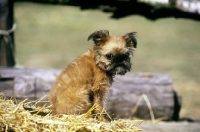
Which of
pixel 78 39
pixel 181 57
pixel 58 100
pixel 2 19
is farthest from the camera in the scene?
pixel 78 39

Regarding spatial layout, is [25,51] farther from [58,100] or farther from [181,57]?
[58,100]

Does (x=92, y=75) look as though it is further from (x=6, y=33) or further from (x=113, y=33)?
(x=113, y=33)

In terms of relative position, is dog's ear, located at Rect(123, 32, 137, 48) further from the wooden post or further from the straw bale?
the wooden post

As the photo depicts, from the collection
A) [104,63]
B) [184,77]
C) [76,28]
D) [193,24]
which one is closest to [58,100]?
[104,63]

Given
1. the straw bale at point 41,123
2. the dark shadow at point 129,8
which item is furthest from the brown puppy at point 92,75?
the dark shadow at point 129,8

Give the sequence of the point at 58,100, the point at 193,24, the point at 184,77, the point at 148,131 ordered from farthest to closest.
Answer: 1. the point at 193,24
2. the point at 184,77
3. the point at 148,131
4. the point at 58,100

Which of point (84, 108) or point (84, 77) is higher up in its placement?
point (84, 77)
